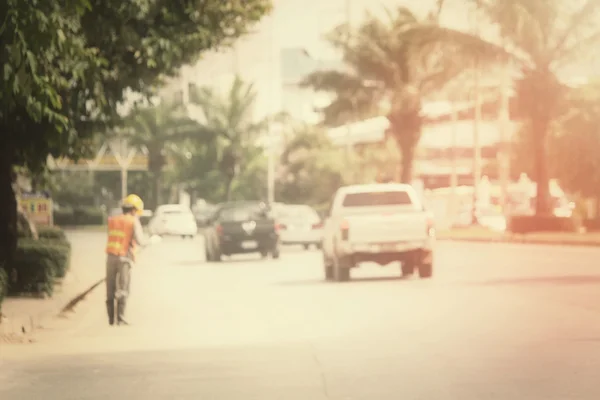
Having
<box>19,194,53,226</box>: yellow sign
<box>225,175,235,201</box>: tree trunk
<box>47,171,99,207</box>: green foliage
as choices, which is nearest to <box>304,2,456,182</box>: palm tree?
<box>19,194,53,226</box>: yellow sign

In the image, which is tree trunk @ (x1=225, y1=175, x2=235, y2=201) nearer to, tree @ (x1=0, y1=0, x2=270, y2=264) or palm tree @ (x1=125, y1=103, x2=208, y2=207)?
palm tree @ (x1=125, y1=103, x2=208, y2=207)

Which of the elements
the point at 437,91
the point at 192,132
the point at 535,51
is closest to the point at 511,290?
the point at 535,51

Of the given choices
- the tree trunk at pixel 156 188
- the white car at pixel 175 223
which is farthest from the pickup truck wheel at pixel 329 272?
the tree trunk at pixel 156 188

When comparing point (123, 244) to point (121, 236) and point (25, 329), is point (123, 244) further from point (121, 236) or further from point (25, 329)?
point (25, 329)

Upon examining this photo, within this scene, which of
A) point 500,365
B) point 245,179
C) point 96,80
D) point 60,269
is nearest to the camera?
point 500,365

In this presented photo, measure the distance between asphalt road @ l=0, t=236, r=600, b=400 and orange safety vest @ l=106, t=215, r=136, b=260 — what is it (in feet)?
3.50

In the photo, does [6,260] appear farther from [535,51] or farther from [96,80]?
[535,51]

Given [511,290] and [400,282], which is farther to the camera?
[400,282]

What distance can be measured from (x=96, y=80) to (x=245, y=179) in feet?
254

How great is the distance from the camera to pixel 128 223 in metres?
19.7

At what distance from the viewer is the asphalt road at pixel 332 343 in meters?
12.5

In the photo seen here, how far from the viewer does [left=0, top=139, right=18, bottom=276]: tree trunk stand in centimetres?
2497

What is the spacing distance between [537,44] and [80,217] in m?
56.1

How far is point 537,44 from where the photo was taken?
4978 centimetres
